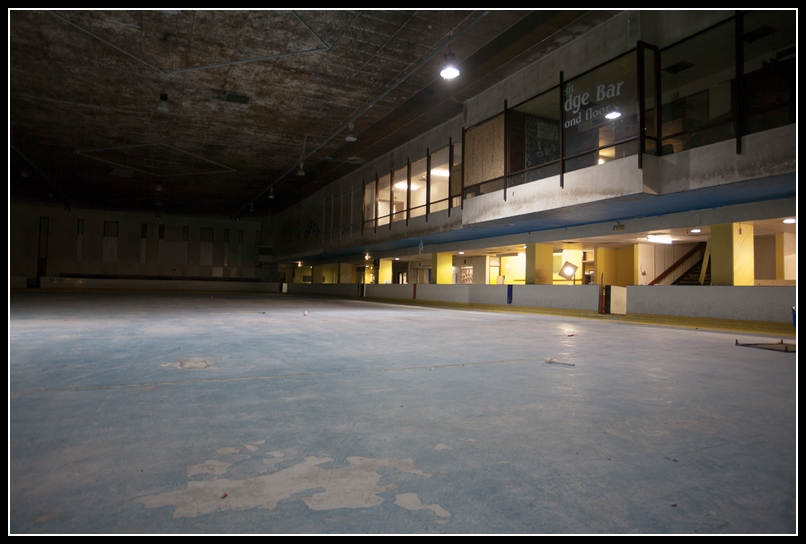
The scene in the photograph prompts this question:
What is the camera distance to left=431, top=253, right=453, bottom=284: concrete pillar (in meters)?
24.6

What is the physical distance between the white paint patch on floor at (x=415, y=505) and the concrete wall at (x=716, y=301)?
39.4 feet

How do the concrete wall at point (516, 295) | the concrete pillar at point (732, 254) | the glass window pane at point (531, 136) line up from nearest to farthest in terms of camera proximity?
the concrete pillar at point (732, 254) → the glass window pane at point (531, 136) → the concrete wall at point (516, 295)

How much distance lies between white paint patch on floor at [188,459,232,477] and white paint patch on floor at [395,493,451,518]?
102 cm

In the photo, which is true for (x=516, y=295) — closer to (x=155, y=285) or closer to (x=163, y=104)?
(x=163, y=104)

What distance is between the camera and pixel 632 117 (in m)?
12.3

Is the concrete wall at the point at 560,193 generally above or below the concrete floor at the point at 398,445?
above

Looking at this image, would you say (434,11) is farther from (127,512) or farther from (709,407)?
(127,512)

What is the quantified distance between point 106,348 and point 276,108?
41.0ft

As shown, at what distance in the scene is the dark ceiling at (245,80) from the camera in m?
11.6

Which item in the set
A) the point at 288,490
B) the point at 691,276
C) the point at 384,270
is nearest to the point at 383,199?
the point at 384,270

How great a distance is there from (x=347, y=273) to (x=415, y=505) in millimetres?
33445

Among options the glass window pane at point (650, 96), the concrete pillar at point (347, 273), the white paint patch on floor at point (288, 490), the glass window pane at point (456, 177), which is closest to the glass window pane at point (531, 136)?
the glass window pane at point (650, 96)

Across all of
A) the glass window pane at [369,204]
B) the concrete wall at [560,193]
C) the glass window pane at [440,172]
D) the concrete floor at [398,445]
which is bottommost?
the concrete floor at [398,445]

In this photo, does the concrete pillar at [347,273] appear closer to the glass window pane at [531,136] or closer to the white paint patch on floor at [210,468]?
the glass window pane at [531,136]
